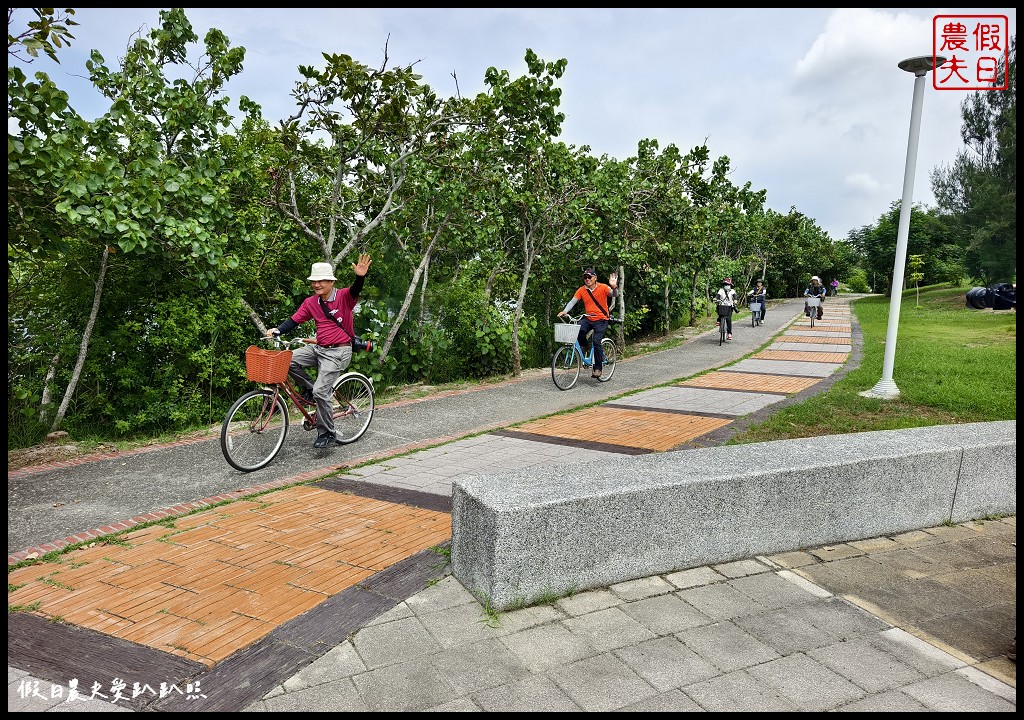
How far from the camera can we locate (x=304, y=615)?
3174 mm

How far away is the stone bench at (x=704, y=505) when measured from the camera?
321cm

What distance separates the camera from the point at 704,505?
142 inches

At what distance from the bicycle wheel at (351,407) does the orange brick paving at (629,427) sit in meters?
1.69

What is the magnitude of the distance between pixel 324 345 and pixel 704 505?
4.04 metres

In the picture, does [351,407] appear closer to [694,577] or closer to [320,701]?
[694,577]

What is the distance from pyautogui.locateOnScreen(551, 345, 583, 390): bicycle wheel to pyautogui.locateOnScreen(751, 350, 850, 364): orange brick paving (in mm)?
6353

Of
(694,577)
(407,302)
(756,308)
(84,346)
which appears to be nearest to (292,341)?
(84,346)

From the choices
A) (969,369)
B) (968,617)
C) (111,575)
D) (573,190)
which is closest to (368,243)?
(573,190)

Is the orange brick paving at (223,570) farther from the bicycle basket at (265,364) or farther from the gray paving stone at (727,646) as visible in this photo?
the gray paving stone at (727,646)

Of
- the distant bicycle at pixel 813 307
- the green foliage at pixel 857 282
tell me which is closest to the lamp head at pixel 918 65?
the distant bicycle at pixel 813 307

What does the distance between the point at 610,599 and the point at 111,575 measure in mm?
2663

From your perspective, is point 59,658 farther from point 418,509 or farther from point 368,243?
point 368,243

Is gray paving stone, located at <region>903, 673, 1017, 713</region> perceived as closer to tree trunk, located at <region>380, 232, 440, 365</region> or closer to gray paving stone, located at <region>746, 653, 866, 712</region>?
gray paving stone, located at <region>746, 653, 866, 712</region>

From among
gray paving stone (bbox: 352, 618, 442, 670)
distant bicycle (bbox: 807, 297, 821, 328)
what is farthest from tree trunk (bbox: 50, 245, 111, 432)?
distant bicycle (bbox: 807, 297, 821, 328)
